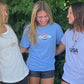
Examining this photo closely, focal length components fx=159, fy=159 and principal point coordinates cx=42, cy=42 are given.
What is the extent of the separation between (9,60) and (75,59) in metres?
0.90

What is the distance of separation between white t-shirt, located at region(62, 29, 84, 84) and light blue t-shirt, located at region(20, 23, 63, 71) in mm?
397

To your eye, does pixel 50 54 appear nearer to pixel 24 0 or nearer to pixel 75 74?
pixel 75 74

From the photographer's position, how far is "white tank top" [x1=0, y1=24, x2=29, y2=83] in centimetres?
200

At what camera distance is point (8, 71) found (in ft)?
6.79

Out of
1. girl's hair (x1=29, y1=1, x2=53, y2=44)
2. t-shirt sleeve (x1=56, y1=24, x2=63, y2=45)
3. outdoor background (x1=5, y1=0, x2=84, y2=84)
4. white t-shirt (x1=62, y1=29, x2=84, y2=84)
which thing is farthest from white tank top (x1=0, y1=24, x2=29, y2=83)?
outdoor background (x1=5, y1=0, x2=84, y2=84)

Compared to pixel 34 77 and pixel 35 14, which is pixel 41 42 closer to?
pixel 35 14

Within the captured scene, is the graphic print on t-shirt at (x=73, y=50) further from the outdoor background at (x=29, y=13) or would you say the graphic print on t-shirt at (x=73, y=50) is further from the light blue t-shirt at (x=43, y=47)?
the outdoor background at (x=29, y=13)

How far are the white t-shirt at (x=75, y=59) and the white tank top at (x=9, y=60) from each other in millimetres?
697

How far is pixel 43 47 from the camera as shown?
2.61m

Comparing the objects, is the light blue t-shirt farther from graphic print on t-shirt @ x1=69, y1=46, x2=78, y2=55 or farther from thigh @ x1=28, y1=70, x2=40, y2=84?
graphic print on t-shirt @ x1=69, y1=46, x2=78, y2=55

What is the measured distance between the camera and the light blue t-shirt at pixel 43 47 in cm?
261

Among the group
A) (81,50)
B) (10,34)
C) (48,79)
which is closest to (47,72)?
(48,79)

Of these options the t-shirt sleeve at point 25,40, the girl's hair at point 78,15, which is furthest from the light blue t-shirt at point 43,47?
the girl's hair at point 78,15

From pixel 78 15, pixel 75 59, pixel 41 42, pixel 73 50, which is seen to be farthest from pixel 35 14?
pixel 75 59
